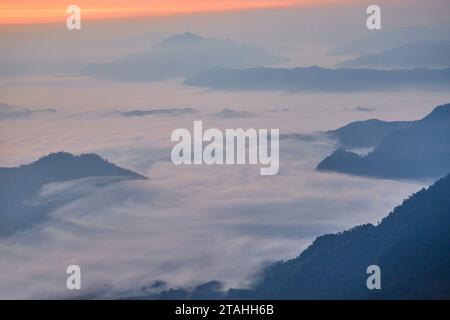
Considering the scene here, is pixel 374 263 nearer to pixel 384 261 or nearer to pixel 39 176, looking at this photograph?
pixel 384 261

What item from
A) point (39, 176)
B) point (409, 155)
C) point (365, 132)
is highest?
point (365, 132)

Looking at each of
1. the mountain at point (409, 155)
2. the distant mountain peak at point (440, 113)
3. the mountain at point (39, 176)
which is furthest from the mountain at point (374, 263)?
the mountain at point (39, 176)

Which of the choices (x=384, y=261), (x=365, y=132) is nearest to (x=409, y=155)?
(x=365, y=132)

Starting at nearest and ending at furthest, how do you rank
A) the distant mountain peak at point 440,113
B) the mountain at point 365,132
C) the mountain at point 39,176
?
the mountain at point 39,176, the mountain at point 365,132, the distant mountain peak at point 440,113

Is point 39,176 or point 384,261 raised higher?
point 39,176

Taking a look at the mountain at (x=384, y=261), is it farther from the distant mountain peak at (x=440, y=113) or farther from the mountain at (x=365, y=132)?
the distant mountain peak at (x=440, y=113)

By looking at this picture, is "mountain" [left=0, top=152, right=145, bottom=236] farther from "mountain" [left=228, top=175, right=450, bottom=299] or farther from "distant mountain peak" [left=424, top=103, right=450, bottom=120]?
"distant mountain peak" [left=424, top=103, right=450, bottom=120]
